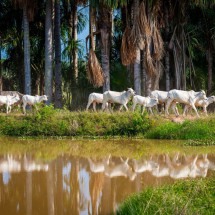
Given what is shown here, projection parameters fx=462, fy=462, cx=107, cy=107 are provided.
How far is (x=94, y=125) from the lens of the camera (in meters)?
18.0

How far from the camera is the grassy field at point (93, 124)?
57.2ft

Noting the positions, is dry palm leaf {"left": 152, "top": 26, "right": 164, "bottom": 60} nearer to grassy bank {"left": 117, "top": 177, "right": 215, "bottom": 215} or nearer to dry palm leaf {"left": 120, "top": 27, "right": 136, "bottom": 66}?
dry palm leaf {"left": 120, "top": 27, "right": 136, "bottom": 66}

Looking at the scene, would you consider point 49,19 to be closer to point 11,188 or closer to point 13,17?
point 13,17

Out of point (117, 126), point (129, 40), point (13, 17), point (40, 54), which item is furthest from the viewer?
point (40, 54)

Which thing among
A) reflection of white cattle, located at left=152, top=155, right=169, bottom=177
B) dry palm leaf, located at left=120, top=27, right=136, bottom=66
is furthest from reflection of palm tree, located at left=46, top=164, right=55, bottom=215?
dry palm leaf, located at left=120, top=27, right=136, bottom=66

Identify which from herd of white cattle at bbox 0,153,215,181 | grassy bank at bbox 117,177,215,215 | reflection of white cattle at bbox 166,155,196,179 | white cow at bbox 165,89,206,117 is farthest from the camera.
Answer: white cow at bbox 165,89,206,117

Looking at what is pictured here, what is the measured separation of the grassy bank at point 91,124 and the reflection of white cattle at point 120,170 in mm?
6307

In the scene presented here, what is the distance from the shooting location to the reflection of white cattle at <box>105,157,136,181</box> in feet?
31.4

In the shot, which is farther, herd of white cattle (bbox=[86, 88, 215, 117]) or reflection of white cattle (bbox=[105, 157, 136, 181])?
herd of white cattle (bbox=[86, 88, 215, 117])

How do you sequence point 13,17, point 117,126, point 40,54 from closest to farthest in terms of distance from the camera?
1. point 117,126
2. point 13,17
3. point 40,54

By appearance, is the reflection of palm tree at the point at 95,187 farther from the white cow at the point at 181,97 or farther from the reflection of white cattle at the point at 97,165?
the white cow at the point at 181,97

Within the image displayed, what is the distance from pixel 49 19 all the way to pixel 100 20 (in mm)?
2554

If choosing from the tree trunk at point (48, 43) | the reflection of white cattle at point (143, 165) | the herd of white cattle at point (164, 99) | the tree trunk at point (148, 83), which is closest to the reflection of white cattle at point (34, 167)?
the reflection of white cattle at point (143, 165)

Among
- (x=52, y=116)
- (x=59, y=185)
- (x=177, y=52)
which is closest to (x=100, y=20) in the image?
(x=177, y=52)
